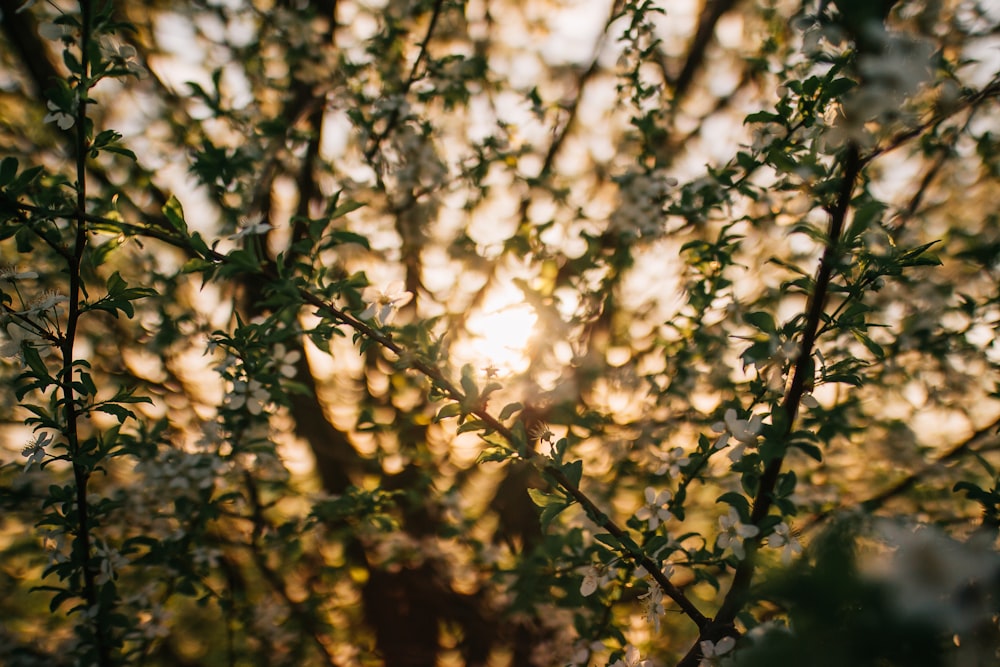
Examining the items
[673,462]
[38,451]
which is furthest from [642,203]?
[38,451]

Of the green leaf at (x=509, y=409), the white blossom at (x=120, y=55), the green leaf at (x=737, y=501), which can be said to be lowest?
the green leaf at (x=737, y=501)

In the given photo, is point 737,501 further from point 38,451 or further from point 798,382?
point 38,451

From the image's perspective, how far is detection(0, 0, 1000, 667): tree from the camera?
1.38m

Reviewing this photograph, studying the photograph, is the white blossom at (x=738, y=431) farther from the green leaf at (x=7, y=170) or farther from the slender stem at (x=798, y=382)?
the green leaf at (x=7, y=170)

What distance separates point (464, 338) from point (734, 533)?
1792 millimetres

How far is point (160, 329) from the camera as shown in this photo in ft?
9.16

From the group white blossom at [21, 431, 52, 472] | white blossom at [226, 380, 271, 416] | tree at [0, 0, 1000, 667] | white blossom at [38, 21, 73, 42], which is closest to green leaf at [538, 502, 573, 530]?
tree at [0, 0, 1000, 667]

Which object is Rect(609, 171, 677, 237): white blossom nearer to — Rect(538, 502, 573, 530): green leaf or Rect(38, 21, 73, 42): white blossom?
Rect(538, 502, 573, 530): green leaf

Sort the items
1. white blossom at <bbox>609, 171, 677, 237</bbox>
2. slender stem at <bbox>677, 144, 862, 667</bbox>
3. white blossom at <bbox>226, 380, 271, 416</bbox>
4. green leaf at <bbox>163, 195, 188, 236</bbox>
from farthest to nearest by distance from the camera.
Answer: white blossom at <bbox>609, 171, 677, 237</bbox>
white blossom at <bbox>226, 380, 271, 416</bbox>
green leaf at <bbox>163, 195, 188, 236</bbox>
slender stem at <bbox>677, 144, 862, 667</bbox>

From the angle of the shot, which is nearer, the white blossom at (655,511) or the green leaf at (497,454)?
the green leaf at (497,454)

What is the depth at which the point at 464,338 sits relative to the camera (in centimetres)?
299

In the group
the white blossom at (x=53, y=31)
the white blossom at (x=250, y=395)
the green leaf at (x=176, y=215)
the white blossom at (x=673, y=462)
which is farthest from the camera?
the white blossom at (x=250, y=395)

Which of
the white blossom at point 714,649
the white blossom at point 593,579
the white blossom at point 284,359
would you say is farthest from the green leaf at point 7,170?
the white blossom at point 714,649

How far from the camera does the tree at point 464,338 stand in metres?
1.38
